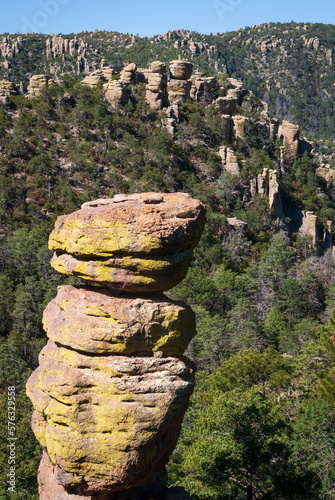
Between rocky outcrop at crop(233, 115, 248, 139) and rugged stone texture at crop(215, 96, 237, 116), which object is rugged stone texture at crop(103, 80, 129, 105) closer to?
rugged stone texture at crop(215, 96, 237, 116)

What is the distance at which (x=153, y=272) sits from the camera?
32.5ft

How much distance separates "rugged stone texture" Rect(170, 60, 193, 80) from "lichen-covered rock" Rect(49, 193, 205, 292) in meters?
66.5

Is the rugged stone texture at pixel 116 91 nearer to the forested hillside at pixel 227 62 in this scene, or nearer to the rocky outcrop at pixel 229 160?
the rocky outcrop at pixel 229 160

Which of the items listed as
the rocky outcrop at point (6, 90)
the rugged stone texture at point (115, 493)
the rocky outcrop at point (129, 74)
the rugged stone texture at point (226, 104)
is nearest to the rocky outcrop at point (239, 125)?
the rugged stone texture at point (226, 104)

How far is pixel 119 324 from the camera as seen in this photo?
9.71 meters

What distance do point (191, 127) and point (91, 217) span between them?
6182 cm

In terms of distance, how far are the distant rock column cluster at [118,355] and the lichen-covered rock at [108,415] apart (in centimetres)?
2

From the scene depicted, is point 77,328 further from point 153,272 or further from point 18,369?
point 18,369

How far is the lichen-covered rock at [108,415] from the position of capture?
367 inches

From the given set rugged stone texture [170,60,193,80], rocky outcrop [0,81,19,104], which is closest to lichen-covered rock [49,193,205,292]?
rocky outcrop [0,81,19,104]

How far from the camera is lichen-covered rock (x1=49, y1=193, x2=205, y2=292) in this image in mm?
9695

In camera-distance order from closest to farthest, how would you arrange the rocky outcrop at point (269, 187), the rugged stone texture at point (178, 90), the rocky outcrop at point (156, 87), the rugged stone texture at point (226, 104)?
the rocky outcrop at point (269, 187)
the rocky outcrop at point (156, 87)
the rugged stone texture at point (226, 104)
the rugged stone texture at point (178, 90)

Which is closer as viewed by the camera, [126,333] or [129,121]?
[126,333]

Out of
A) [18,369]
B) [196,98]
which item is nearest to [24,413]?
[18,369]
